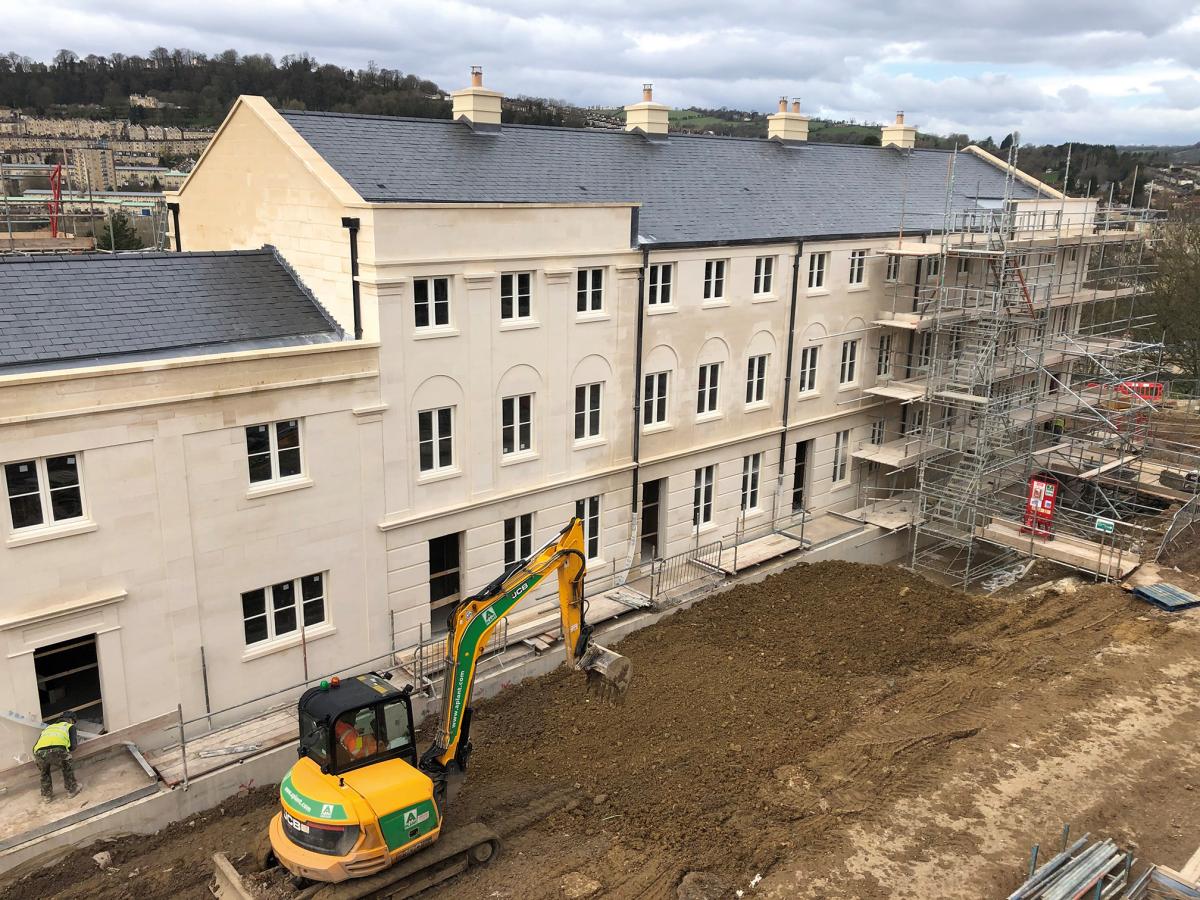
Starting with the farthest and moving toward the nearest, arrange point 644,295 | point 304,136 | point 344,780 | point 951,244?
point 951,244 → point 644,295 → point 304,136 → point 344,780

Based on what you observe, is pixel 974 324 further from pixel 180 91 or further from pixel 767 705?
pixel 180 91

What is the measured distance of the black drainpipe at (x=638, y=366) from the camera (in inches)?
941

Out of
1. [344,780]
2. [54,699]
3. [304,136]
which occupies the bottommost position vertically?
[54,699]

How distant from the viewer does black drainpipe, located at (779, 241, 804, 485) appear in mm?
27844

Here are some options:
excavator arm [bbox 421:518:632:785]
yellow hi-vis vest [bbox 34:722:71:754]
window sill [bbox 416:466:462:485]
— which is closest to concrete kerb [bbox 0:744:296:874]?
yellow hi-vis vest [bbox 34:722:71:754]

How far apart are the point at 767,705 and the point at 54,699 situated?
13.6 meters

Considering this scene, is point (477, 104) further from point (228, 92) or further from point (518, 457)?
point (228, 92)

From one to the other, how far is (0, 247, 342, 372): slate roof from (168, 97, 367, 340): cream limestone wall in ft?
2.51

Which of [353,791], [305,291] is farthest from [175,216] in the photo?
[353,791]

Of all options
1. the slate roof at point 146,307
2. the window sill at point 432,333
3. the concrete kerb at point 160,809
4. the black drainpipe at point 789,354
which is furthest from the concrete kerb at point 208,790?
the black drainpipe at point 789,354

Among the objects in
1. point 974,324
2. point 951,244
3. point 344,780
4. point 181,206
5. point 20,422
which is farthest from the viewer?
point 974,324

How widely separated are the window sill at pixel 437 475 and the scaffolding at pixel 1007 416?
1513 centimetres

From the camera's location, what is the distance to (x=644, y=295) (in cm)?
2406

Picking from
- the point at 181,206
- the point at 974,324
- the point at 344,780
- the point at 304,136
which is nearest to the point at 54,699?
the point at 344,780
